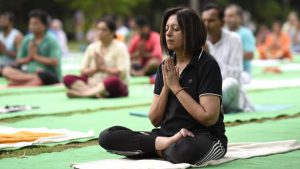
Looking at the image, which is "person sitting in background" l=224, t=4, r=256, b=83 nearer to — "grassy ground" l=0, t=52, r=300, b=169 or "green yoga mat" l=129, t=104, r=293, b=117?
"grassy ground" l=0, t=52, r=300, b=169

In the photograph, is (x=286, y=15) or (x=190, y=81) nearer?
(x=190, y=81)

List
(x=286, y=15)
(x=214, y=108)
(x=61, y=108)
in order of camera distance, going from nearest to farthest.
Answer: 1. (x=214, y=108)
2. (x=61, y=108)
3. (x=286, y=15)

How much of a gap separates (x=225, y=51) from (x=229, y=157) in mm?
3207

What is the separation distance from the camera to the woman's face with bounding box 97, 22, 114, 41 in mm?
10312

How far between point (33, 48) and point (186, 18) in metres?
7.51

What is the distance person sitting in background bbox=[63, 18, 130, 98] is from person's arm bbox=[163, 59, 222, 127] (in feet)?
17.5

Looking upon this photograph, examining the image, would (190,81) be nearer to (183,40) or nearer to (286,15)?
(183,40)

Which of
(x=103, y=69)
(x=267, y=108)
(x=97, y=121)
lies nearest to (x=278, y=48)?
(x=103, y=69)

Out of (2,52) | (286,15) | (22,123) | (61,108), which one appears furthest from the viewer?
(286,15)

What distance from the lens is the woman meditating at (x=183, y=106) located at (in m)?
4.96

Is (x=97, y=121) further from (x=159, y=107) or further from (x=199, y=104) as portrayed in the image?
(x=199, y=104)

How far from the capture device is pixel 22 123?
25.3ft

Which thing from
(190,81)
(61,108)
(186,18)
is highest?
(186,18)

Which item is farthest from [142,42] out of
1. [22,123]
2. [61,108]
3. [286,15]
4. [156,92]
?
[286,15]
